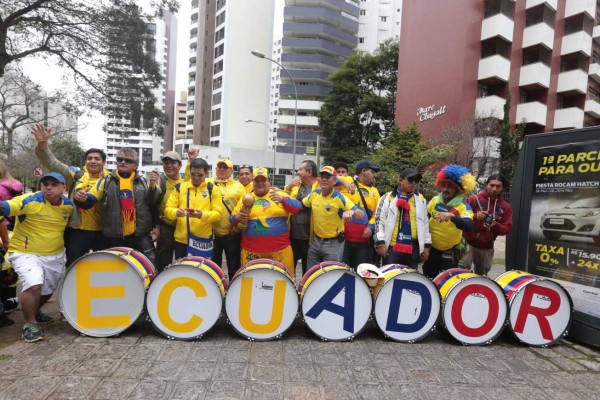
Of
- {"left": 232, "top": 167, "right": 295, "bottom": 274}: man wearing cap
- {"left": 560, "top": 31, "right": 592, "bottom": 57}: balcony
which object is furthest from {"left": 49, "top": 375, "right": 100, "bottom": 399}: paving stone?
{"left": 560, "top": 31, "right": 592, "bottom": 57}: balcony

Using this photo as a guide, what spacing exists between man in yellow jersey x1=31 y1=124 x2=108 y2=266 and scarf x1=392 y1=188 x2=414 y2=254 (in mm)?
3732

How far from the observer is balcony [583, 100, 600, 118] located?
32116 millimetres

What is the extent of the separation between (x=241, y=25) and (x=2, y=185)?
61650mm

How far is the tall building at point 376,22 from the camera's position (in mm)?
65500

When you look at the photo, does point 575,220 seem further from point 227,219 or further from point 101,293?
point 101,293

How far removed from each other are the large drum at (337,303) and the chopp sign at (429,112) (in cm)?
2694

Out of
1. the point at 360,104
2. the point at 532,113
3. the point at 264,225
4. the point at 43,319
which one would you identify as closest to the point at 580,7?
the point at 532,113

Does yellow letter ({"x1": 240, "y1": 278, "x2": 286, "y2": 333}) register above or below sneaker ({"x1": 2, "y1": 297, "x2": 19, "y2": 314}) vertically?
above

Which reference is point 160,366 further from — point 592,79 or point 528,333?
point 592,79

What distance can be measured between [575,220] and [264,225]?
3.75 meters

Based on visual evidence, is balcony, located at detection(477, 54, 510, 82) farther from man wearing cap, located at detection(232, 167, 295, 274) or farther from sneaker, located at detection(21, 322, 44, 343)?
sneaker, located at detection(21, 322, 44, 343)

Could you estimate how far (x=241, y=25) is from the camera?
198 ft

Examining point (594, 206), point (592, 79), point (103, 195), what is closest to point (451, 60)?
point (592, 79)

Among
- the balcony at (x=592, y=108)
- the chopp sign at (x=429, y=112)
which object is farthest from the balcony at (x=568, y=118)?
the chopp sign at (x=429, y=112)
